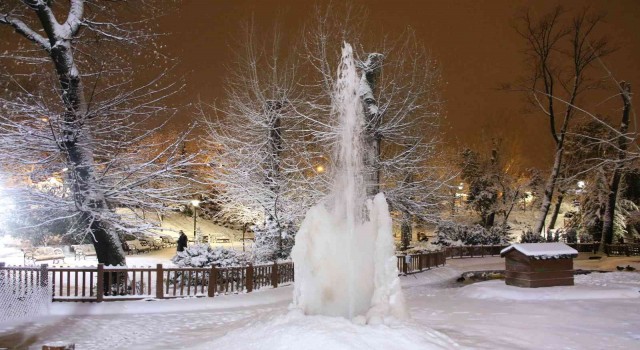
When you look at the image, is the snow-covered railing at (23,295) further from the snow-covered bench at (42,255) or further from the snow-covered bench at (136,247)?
the snow-covered bench at (136,247)

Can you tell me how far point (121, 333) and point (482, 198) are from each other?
46563 millimetres

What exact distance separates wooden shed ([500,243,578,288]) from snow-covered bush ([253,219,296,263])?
11291mm

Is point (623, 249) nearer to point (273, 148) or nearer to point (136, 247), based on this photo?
point (273, 148)

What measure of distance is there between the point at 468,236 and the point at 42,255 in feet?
101

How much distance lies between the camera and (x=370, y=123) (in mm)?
23953

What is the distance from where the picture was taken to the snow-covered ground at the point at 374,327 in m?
8.55

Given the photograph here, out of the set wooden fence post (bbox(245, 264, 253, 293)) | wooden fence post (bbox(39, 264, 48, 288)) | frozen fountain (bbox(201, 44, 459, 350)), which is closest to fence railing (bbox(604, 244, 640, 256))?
wooden fence post (bbox(245, 264, 253, 293))

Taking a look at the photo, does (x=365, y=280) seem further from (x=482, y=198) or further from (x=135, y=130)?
(x=482, y=198)

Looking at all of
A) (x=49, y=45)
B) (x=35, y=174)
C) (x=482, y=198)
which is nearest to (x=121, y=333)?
(x=35, y=174)

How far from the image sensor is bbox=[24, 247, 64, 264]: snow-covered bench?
25406 millimetres

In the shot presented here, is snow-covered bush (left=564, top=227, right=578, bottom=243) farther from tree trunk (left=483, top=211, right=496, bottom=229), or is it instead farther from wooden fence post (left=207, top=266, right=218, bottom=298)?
wooden fence post (left=207, top=266, right=218, bottom=298)

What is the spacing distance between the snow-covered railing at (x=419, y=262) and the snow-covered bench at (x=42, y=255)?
16874mm

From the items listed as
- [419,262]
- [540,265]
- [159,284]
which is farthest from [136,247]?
→ [540,265]

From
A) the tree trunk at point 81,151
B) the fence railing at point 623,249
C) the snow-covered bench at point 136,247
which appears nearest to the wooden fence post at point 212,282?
the tree trunk at point 81,151
